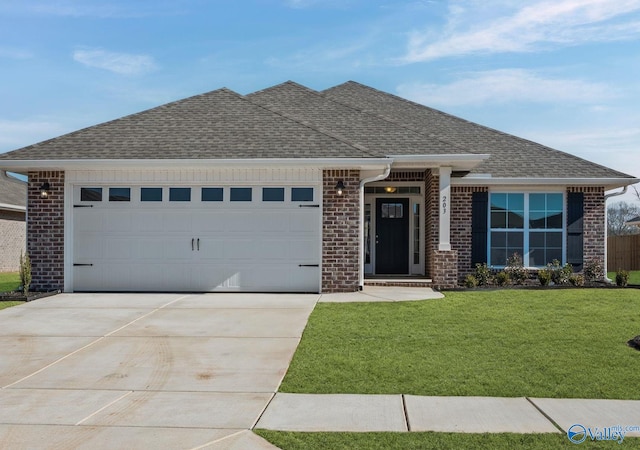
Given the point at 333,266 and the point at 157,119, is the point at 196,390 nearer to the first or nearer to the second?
the point at 333,266

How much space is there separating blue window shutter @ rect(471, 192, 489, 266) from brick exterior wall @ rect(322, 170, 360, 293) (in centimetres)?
389

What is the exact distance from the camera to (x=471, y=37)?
13.0m

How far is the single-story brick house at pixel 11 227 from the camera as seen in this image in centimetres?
2348

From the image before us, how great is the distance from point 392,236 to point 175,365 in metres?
9.48

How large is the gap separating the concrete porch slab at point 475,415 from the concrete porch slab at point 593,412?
138 mm

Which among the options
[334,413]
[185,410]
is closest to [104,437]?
[185,410]

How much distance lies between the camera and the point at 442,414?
16.3 ft

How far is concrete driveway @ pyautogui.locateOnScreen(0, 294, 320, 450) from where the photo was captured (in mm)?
4617

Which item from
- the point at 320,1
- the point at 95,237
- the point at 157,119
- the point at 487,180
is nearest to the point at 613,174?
the point at 487,180

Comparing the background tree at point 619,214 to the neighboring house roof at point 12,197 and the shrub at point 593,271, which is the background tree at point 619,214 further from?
the neighboring house roof at point 12,197

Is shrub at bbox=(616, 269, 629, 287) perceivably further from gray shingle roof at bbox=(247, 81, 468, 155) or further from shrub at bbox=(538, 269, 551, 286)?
gray shingle roof at bbox=(247, 81, 468, 155)

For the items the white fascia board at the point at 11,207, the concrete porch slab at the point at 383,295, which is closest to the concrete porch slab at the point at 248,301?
the concrete porch slab at the point at 383,295

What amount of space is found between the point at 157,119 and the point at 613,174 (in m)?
11.6

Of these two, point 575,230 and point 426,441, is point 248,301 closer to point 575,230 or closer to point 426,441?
point 426,441
